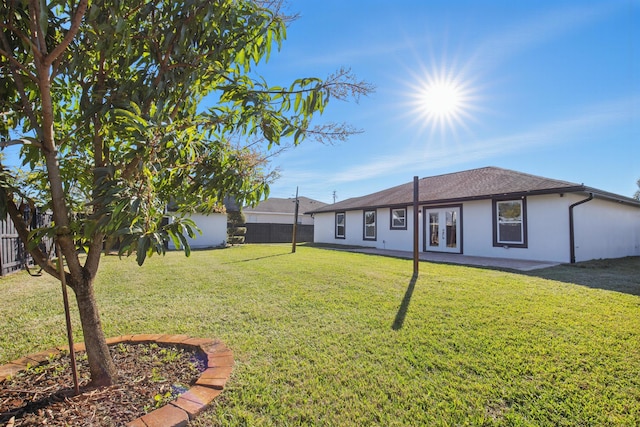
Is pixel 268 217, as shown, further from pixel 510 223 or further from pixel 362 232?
pixel 510 223

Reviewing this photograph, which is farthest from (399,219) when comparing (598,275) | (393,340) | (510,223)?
(393,340)

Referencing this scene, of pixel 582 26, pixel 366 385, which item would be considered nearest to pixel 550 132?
pixel 582 26

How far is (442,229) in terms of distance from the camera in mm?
13703

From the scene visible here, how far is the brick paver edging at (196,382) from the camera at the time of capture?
1.90 meters

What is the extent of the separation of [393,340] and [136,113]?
10.1 feet

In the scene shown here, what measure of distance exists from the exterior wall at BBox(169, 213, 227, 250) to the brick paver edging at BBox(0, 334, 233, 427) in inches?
618

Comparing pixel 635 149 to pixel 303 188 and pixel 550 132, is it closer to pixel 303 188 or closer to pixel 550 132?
pixel 550 132

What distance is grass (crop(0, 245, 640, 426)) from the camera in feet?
7.11

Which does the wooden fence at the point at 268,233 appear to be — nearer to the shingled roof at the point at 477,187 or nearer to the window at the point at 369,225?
the window at the point at 369,225

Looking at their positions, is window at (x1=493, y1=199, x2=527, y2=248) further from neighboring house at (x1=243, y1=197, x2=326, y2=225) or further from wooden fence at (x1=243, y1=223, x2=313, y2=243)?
neighboring house at (x1=243, y1=197, x2=326, y2=225)

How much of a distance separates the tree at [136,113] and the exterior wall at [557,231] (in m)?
10.9

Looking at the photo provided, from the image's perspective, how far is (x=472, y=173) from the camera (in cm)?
1542

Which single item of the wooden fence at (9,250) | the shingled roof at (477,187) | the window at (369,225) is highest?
the shingled roof at (477,187)

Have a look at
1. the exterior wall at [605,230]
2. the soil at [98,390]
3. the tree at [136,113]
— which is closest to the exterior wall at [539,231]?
the exterior wall at [605,230]
